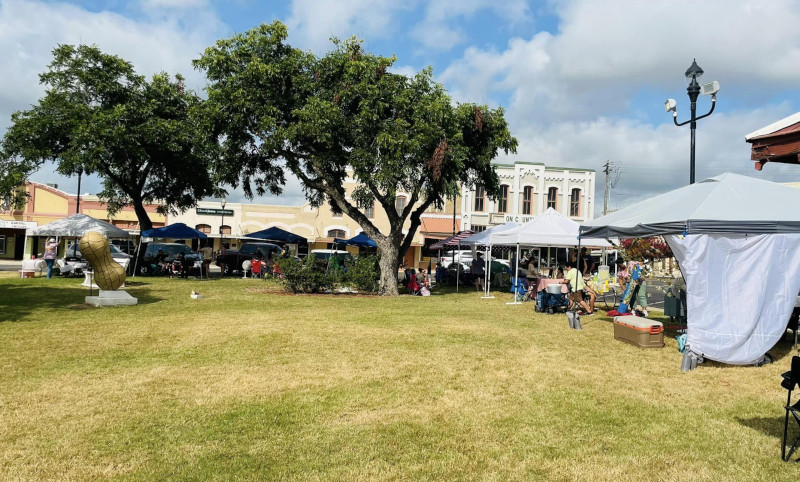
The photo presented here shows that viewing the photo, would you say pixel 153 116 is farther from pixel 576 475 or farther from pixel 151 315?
pixel 576 475

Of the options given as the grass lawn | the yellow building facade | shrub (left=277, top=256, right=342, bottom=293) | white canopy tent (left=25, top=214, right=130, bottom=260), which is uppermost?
the yellow building facade

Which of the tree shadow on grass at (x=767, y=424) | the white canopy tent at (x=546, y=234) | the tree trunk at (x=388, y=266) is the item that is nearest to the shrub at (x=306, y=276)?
the tree trunk at (x=388, y=266)

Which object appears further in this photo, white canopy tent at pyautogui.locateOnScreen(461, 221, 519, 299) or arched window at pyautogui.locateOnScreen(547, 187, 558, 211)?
arched window at pyautogui.locateOnScreen(547, 187, 558, 211)

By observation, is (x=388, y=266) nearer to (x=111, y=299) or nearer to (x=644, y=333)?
(x=111, y=299)

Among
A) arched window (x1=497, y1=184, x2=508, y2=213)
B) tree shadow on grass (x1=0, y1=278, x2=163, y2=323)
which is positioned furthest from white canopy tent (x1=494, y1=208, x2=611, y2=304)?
arched window (x1=497, y1=184, x2=508, y2=213)

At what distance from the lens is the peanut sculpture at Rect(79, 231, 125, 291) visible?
1257cm

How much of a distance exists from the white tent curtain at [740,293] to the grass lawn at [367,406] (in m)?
0.39

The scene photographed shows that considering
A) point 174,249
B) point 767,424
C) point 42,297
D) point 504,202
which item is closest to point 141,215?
point 174,249

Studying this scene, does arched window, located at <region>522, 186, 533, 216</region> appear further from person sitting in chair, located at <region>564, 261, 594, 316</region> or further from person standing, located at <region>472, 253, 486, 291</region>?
person sitting in chair, located at <region>564, 261, 594, 316</region>

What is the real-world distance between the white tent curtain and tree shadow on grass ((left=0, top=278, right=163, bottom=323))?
11580mm

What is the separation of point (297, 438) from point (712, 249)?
259 inches

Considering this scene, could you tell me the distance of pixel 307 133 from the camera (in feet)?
51.5

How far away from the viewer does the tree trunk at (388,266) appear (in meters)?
17.6

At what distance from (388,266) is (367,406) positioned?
41.2ft
